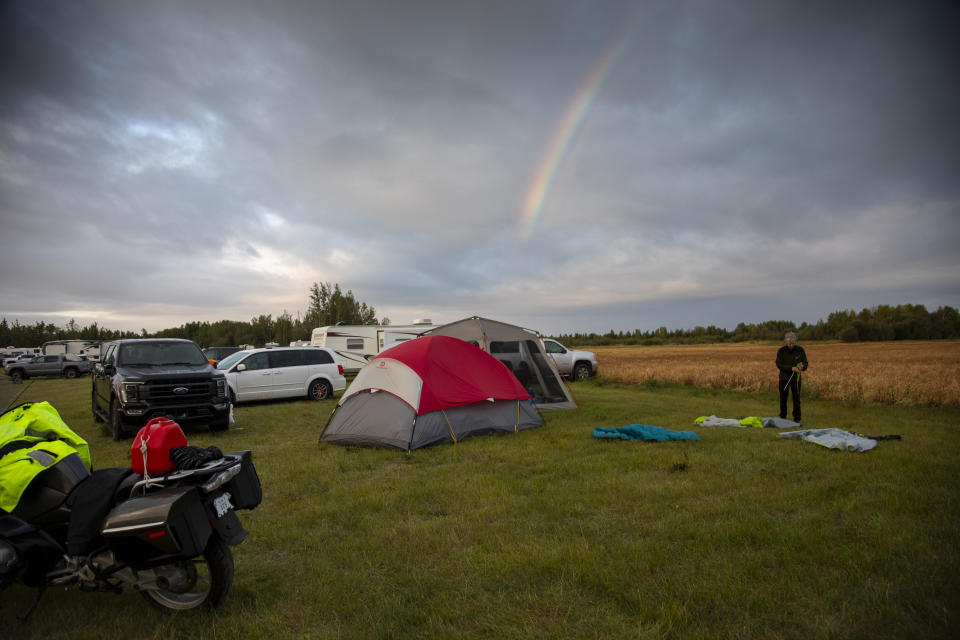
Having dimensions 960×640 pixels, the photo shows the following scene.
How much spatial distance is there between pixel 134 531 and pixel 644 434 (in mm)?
7085

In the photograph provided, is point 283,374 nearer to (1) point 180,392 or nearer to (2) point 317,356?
(2) point 317,356

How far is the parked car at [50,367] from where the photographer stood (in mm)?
32178

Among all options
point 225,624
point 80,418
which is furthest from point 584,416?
point 80,418

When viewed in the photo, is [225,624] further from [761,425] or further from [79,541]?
[761,425]

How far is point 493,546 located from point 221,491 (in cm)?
211

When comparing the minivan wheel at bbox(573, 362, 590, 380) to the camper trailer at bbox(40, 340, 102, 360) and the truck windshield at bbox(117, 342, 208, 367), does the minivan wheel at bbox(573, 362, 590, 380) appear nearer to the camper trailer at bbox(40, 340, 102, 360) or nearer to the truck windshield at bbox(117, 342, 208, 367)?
the truck windshield at bbox(117, 342, 208, 367)

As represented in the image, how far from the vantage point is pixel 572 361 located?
20.7 m

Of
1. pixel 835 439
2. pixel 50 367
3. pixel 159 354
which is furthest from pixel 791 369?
pixel 50 367

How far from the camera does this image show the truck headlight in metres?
8.88

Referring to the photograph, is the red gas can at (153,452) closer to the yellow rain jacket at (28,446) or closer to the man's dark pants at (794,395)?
the yellow rain jacket at (28,446)

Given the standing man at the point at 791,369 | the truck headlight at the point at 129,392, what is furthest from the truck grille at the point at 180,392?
the standing man at the point at 791,369

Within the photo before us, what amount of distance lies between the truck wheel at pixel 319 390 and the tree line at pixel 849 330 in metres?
51.4

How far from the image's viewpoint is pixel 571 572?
3463 mm

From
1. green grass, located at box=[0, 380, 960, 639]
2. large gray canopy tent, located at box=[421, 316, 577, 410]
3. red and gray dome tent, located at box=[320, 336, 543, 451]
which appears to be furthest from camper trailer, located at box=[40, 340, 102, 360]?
green grass, located at box=[0, 380, 960, 639]
